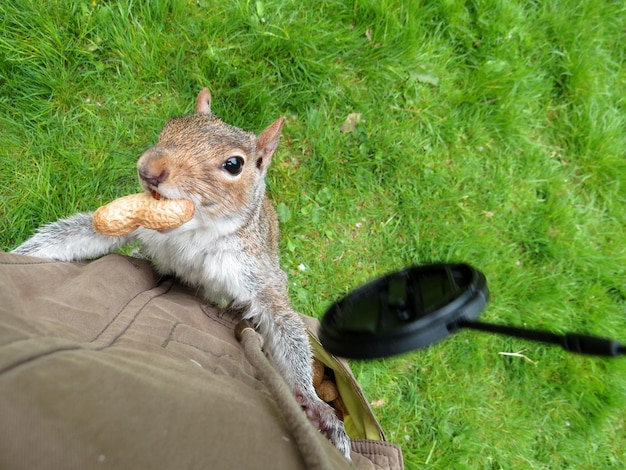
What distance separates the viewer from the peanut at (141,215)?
4.87 feet

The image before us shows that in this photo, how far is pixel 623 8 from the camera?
11.6 feet

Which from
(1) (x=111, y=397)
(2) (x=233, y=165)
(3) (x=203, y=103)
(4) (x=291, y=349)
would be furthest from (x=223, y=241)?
(1) (x=111, y=397)

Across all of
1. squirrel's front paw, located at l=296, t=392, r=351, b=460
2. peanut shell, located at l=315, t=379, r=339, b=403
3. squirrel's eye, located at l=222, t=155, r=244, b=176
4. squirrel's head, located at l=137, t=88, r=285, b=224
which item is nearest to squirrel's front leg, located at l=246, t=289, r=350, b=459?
squirrel's front paw, located at l=296, t=392, r=351, b=460

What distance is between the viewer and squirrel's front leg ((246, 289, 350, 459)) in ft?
6.45

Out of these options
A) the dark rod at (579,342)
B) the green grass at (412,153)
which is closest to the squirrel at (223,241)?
the green grass at (412,153)

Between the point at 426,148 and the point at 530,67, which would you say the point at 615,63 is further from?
the point at 426,148

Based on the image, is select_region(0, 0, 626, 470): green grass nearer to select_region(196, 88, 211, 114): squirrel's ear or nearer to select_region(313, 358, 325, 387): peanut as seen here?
select_region(313, 358, 325, 387): peanut

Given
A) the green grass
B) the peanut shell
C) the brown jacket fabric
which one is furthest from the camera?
the green grass

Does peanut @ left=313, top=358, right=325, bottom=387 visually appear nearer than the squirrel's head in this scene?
No

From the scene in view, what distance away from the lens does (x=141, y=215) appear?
1.50 m

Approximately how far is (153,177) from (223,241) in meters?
0.48

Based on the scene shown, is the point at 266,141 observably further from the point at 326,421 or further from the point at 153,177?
the point at 326,421

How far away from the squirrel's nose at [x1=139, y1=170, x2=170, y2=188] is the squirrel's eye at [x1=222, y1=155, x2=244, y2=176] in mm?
272

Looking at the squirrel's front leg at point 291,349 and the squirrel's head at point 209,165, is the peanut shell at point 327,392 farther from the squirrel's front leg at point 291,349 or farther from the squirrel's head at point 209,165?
the squirrel's head at point 209,165
